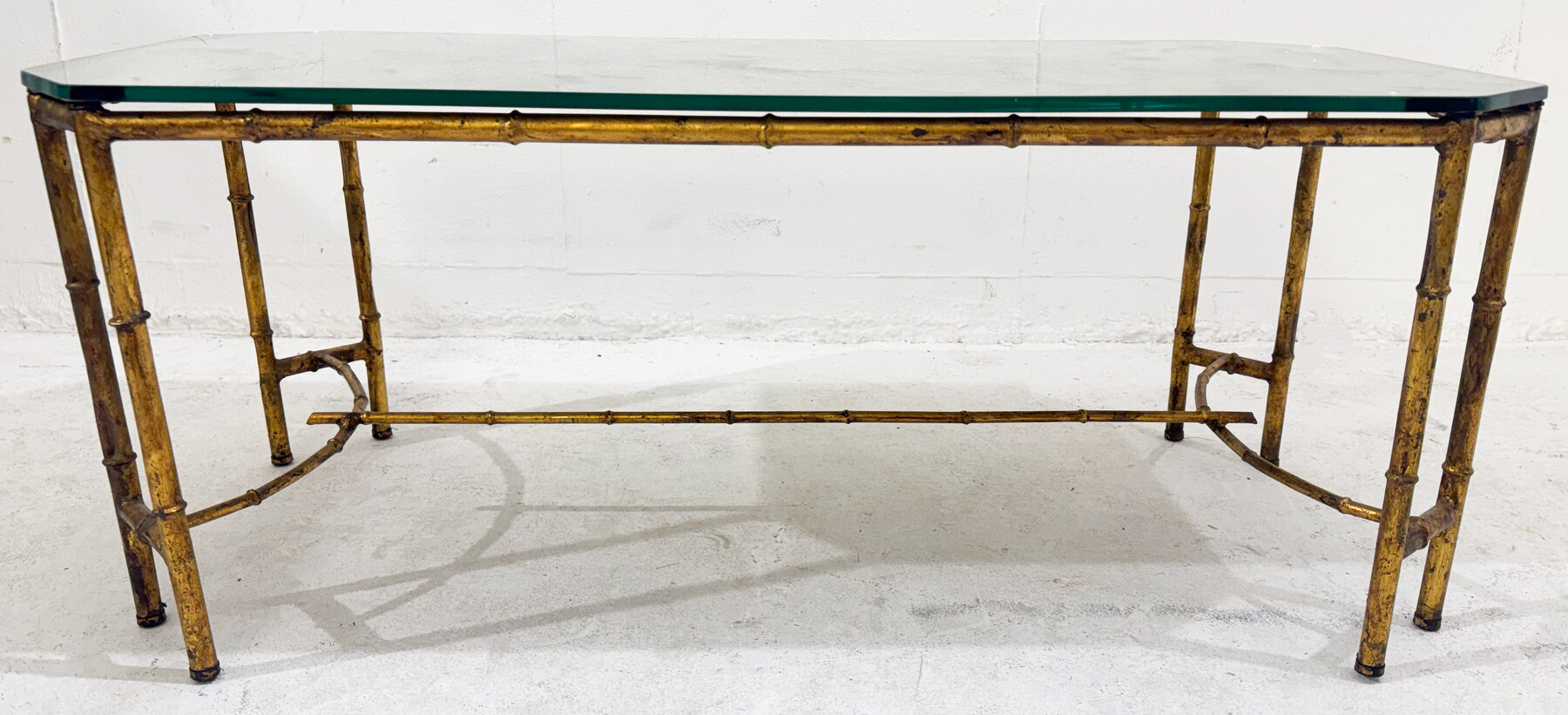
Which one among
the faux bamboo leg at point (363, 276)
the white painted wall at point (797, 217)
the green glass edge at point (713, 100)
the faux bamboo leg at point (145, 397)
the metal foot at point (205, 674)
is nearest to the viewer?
the green glass edge at point (713, 100)

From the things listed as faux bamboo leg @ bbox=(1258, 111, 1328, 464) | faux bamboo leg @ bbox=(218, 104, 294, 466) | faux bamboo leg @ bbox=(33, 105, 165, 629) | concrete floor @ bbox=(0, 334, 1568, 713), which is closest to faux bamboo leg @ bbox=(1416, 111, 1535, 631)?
concrete floor @ bbox=(0, 334, 1568, 713)

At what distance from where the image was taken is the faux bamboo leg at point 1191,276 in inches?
107

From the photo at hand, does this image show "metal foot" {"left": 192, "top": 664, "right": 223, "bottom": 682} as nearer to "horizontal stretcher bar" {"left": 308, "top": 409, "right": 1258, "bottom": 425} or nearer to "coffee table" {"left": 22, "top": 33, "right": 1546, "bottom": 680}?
"coffee table" {"left": 22, "top": 33, "right": 1546, "bottom": 680}

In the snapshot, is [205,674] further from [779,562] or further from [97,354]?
[779,562]

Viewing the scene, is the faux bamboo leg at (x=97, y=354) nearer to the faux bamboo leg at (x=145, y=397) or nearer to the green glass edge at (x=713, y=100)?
the faux bamboo leg at (x=145, y=397)

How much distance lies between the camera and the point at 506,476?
2766 mm

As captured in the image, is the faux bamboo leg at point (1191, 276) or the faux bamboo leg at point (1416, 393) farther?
the faux bamboo leg at point (1191, 276)

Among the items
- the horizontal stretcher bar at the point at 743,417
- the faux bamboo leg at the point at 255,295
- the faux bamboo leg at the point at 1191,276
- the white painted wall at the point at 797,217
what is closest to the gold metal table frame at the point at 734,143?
the horizontal stretcher bar at the point at 743,417

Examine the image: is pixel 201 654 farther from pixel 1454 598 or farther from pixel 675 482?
pixel 1454 598

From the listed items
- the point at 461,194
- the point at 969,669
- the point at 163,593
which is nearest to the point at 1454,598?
the point at 969,669

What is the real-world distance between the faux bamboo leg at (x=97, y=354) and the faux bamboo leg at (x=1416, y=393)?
80.3 inches

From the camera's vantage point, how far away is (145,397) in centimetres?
182

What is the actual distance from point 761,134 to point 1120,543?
1.27m

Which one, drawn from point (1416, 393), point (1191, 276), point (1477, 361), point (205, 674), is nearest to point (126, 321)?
point (205, 674)
